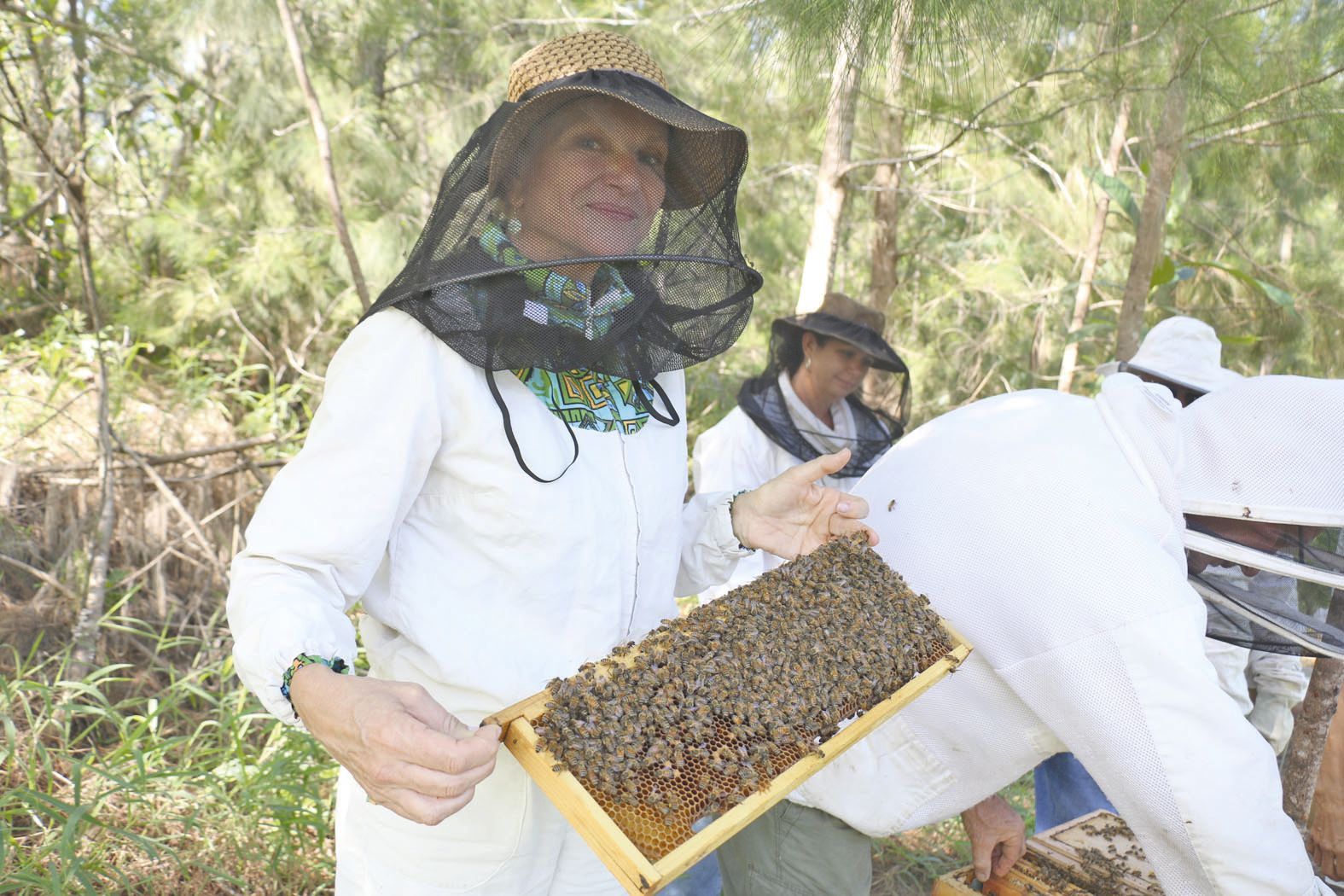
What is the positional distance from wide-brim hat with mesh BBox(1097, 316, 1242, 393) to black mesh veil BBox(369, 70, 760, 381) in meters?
3.24

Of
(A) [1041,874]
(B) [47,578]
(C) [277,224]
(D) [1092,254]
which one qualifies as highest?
(D) [1092,254]

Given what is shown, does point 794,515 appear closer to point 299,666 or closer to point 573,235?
point 573,235

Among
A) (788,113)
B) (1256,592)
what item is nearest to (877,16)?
(1256,592)

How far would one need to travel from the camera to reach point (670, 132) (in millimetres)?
1788

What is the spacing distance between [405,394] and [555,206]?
0.45 m

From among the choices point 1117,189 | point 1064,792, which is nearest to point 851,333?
point 1064,792

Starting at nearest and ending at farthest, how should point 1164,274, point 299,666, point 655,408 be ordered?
1. point 299,666
2. point 655,408
3. point 1164,274

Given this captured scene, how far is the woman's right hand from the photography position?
114cm

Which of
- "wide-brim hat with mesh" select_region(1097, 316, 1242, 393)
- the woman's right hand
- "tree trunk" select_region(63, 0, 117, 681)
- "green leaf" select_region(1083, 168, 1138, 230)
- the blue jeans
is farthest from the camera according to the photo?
"green leaf" select_region(1083, 168, 1138, 230)

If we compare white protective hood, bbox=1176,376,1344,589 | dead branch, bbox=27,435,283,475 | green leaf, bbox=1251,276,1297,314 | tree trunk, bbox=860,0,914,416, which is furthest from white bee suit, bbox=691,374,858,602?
green leaf, bbox=1251,276,1297,314

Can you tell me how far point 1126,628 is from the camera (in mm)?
1615

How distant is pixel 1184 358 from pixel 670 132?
11.7 feet

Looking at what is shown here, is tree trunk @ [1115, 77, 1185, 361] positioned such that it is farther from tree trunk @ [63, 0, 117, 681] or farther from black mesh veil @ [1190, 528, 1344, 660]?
tree trunk @ [63, 0, 117, 681]

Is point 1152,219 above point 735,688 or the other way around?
above
